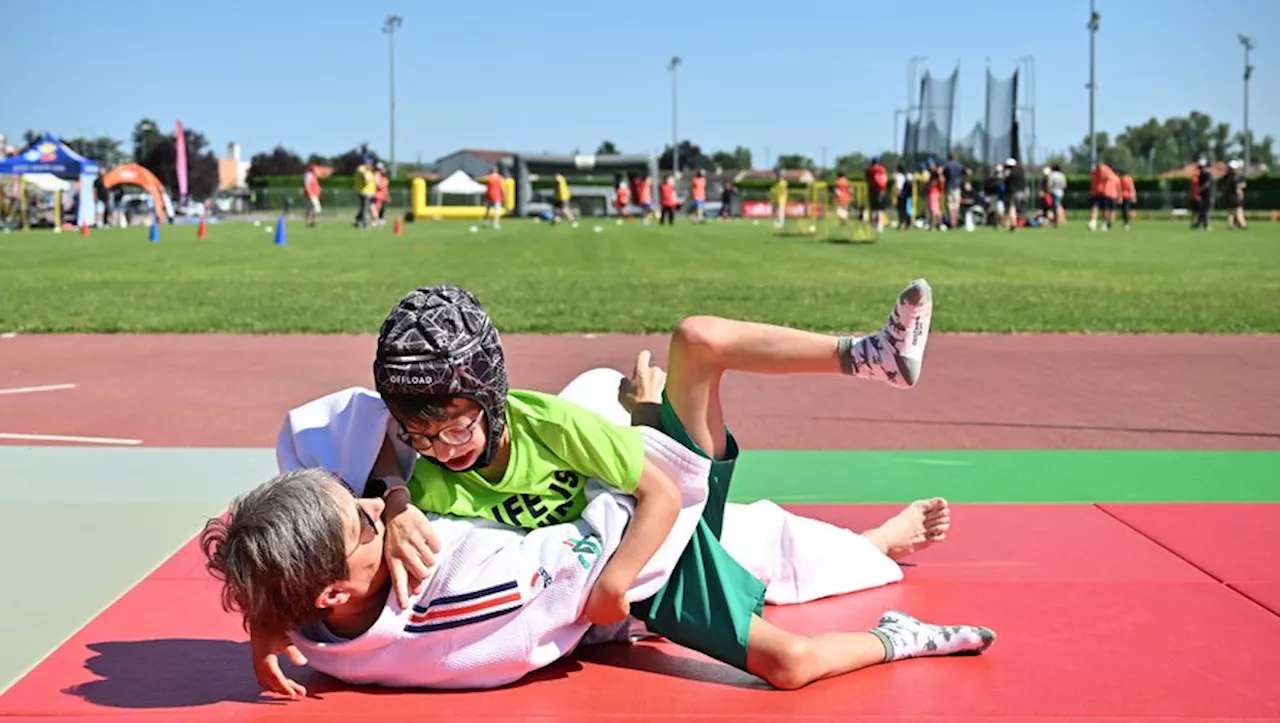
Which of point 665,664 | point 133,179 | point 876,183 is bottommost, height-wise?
point 665,664

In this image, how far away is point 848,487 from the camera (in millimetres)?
5566

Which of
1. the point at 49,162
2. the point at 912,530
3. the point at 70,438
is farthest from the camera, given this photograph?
the point at 49,162

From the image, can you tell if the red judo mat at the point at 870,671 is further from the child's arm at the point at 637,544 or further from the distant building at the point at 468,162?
the distant building at the point at 468,162

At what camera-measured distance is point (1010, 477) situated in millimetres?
5750

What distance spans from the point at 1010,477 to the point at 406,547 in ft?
11.3

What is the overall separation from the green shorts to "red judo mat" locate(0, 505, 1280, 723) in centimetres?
9

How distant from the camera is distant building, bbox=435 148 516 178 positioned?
380 feet

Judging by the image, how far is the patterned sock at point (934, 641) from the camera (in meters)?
3.39

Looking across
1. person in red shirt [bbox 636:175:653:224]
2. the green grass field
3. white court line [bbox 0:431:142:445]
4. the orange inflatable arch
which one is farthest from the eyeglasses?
person in red shirt [bbox 636:175:653:224]

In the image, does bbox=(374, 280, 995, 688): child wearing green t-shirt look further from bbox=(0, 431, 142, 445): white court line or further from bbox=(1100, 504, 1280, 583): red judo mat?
Answer: bbox=(0, 431, 142, 445): white court line

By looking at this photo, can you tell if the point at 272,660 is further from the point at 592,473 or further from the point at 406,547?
the point at 592,473

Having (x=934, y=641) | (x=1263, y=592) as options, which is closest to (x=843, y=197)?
(x=1263, y=592)

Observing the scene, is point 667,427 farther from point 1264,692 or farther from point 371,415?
point 1264,692

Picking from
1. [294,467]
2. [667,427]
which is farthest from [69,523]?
[667,427]
